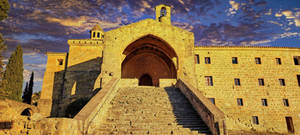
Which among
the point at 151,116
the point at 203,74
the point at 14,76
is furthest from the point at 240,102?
the point at 14,76

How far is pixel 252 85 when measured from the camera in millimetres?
18969

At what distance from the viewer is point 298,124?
1797 cm

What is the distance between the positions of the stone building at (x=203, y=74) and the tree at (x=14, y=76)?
3.32m

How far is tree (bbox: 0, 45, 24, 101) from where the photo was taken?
22453mm

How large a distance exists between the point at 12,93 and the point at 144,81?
56.7ft

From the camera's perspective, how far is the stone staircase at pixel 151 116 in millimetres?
7363

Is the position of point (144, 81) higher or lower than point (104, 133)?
higher

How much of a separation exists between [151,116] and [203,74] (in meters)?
12.3

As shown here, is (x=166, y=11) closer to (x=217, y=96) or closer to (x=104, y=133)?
(x=217, y=96)

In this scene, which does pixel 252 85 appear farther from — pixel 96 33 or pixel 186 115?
pixel 96 33

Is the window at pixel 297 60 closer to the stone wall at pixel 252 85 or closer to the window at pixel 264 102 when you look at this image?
the stone wall at pixel 252 85

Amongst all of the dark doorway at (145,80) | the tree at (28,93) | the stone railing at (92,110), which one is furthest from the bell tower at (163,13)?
the tree at (28,93)

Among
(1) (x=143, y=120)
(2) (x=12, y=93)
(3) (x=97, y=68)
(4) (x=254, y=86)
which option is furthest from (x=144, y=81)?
(2) (x=12, y=93)

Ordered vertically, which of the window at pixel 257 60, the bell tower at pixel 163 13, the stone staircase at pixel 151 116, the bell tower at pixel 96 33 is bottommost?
the stone staircase at pixel 151 116
